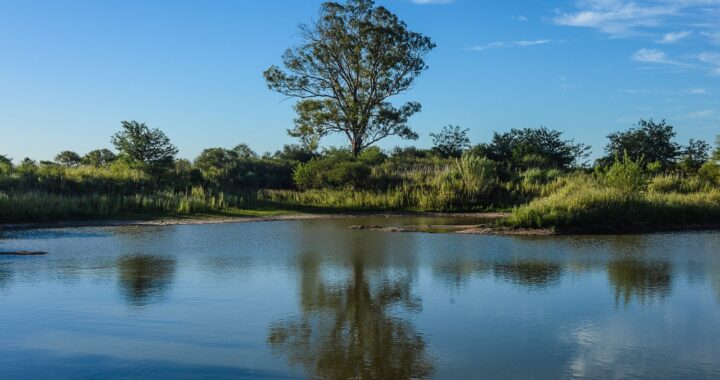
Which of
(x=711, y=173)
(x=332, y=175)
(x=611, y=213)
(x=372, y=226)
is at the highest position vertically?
(x=711, y=173)

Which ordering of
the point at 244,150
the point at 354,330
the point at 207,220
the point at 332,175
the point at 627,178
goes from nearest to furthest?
the point at 354,330
the point at 207,220
the point at 627,178
the point at 332,175
the point at 244,150

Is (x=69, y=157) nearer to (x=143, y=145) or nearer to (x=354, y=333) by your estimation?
(x=143, y=145)

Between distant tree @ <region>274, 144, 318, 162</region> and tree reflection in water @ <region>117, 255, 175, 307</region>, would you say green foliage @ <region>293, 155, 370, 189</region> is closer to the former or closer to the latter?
distant tree @ <region>274, 144, 318, 162</region>

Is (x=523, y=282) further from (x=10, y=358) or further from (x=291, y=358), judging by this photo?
(x=10, y=358)

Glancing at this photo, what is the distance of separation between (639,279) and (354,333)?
5.61 meters

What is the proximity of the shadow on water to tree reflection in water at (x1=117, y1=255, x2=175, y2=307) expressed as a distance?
219 cm

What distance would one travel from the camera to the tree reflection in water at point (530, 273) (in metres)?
10.1

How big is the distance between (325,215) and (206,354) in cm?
1953

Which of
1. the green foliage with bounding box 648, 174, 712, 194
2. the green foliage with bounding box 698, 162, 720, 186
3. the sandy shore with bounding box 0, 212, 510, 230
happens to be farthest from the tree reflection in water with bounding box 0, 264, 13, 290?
the green foliage with bounding box 698, 162, 720, 186

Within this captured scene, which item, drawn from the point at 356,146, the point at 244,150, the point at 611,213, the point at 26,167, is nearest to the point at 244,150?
the point at 244,150

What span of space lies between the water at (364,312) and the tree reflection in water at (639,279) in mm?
38

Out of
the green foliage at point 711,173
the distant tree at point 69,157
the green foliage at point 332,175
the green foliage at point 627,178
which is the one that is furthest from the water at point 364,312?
the distant tree at point 69,157

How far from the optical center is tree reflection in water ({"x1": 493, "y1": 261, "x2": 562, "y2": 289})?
1007 centimetres

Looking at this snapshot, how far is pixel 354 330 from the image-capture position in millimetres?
7230
